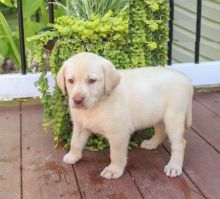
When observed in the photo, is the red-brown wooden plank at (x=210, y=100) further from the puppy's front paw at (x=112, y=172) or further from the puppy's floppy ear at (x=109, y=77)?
the puppy's floppy ear at (x=109, y=77)

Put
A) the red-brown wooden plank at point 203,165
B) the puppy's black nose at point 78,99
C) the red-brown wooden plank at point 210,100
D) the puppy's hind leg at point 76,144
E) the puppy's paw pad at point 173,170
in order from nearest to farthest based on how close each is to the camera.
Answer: the puppy's black nose at point 78,99 → the red-brown wooden plank at point 203,165 → the puppy's paw pad at point 173,170 → the puppy's hind leg at point 76,144 → the red-brown wooden plank at point 210,100

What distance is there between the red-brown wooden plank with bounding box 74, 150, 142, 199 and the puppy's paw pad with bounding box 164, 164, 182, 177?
0.18 meters

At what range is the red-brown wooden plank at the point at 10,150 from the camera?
2.19 metres

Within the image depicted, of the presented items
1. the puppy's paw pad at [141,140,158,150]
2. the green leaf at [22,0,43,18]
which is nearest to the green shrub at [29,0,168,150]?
the puppy's paw pad at [141,140,158,150]

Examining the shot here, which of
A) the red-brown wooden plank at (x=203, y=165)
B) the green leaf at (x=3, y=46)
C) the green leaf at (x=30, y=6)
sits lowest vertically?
the red-brown wooden plank at (x=203, y=165)

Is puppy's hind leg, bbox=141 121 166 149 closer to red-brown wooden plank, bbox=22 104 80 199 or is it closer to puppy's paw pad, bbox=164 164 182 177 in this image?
puppy's paw pad, bbox=164 164 182 177

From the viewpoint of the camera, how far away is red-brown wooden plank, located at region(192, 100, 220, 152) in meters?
2.72

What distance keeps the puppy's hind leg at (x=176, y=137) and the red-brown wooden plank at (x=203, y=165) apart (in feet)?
0.22

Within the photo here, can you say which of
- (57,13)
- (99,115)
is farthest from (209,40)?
(99,115)

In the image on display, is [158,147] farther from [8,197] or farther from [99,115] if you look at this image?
[8,197]

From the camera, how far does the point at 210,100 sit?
3.35 m

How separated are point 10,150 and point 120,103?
2.30 ft

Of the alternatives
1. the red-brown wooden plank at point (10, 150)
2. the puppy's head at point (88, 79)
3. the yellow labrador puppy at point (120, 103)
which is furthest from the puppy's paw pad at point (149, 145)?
the red-brown wooden plank at point (10, 150)

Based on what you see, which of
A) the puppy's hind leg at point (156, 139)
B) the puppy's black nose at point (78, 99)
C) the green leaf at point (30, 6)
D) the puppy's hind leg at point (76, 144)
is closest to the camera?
the puppy's black nose at point (78, 99)
